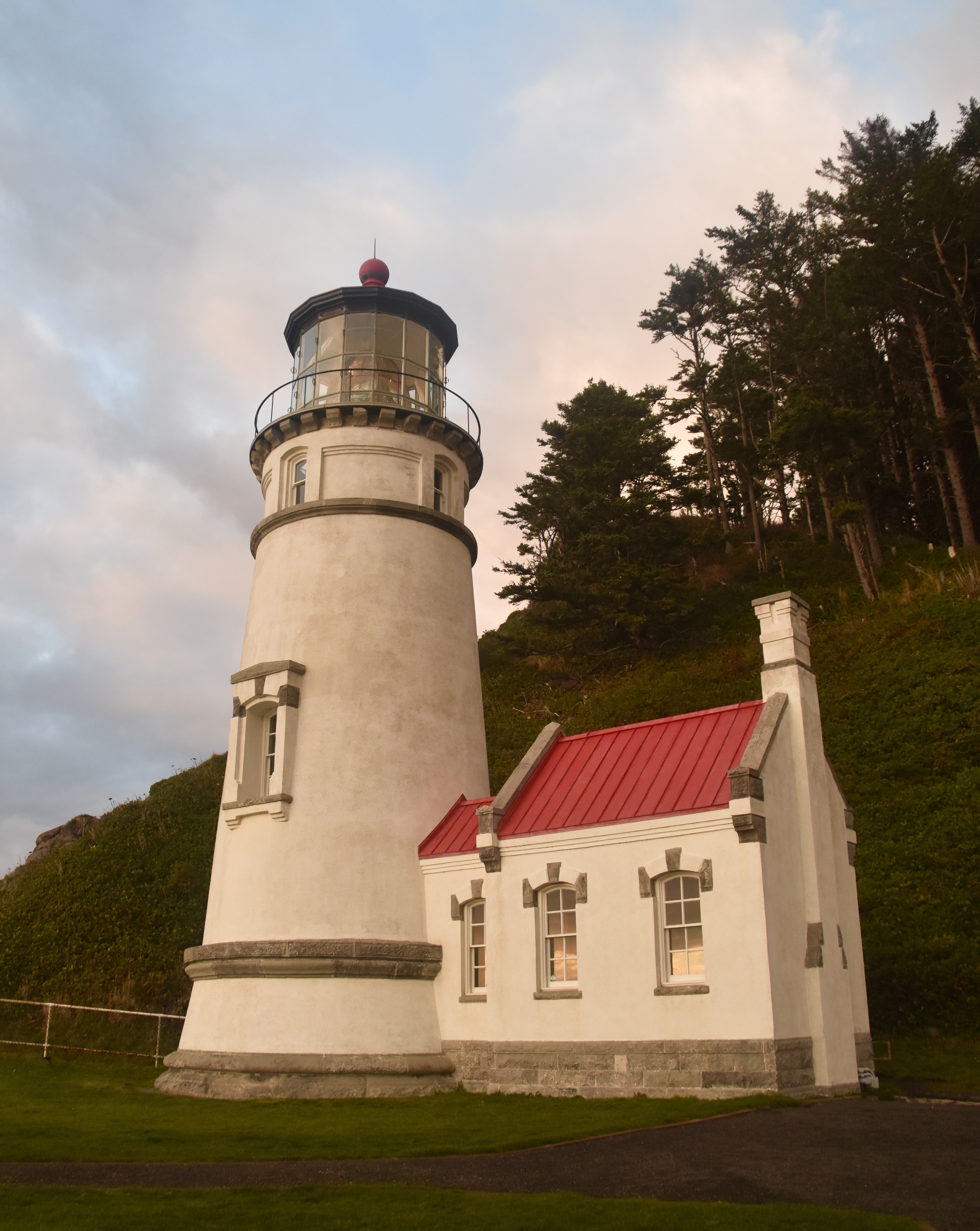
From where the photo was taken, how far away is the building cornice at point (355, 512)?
19.6 metres

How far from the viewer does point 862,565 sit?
34281mm

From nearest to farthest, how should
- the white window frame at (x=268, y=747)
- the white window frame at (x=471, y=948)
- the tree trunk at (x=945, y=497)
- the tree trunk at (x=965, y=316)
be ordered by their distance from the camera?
the white window frame at (x=471, y=948)
the white window frame at (x=268, y=747)
the tree trunk at (x=965, y=316)
the tree trunk at (x=945, y=497)

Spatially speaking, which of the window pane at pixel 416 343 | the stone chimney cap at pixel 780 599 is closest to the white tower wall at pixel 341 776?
the window pane at pixel 416 343

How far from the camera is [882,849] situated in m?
22.0

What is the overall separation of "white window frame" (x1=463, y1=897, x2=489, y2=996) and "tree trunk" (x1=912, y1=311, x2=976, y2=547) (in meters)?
28.2

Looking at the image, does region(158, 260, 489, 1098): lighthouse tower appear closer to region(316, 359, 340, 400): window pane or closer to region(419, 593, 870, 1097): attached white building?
region(316, 359, 340, 400): window pane

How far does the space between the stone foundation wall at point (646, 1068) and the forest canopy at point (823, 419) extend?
20.8 metres

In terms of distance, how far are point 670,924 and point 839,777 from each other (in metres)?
10.3

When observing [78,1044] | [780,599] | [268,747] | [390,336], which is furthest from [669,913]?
[78,1044]

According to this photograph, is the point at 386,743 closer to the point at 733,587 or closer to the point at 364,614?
the point at 364,614

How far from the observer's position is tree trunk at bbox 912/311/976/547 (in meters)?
37.2

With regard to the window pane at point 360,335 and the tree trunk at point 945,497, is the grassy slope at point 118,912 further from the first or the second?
the tree trunk at point 945,497

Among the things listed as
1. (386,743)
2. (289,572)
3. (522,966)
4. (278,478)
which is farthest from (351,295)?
(522,966)

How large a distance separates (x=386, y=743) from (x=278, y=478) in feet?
21.7
